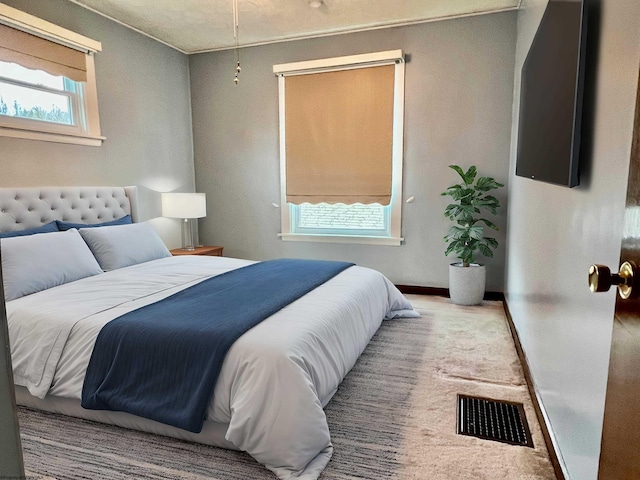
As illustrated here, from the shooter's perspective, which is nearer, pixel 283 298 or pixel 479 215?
pixel 283 298

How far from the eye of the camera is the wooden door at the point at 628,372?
73cm

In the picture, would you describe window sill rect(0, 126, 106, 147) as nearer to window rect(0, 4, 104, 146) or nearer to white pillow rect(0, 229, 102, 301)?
window rect(0, 4, 104, 146)

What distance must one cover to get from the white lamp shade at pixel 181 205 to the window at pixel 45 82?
90 cm

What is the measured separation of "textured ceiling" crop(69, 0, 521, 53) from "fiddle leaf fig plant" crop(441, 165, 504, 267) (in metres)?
1.48

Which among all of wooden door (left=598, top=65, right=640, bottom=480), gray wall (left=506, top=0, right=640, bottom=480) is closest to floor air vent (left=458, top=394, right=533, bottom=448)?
gray wall (left=506, top=0, right=640, bottom=480)

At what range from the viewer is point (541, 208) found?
231 centimetres

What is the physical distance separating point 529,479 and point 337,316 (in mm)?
1118

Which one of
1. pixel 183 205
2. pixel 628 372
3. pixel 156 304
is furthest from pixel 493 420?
pixel 183 205

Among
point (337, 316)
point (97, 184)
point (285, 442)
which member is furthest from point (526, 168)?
point (97, 184)

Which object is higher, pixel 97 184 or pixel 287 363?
pixel 97 184

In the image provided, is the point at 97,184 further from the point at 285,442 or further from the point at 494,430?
the point at 494,430

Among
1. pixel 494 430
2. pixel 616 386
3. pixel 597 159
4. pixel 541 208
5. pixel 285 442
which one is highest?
pixel 597 159

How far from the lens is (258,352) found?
70.1 inches

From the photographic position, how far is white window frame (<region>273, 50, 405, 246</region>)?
14.0 feet
